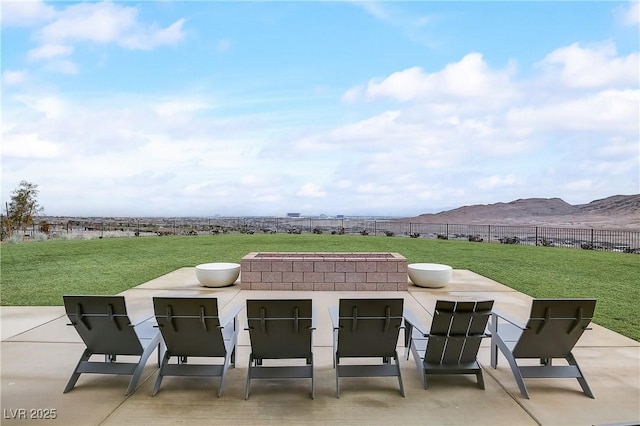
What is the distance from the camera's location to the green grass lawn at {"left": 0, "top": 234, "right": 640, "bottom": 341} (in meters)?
7.87

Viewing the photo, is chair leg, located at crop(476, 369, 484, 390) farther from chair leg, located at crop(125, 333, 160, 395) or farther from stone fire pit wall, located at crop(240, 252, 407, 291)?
stone fire pit wall, located at crop(240, 252, 407, 291)

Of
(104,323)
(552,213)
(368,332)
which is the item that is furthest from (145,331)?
(552,213)

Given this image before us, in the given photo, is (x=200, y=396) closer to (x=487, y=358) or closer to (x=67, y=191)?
(x=487, y=358)

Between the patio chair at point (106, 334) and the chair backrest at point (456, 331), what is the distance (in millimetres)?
2645

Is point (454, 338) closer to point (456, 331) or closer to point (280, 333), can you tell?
point (456, 331)

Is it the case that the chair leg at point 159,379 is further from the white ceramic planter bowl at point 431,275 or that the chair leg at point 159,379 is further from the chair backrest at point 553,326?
the white ceramic planter bowl at point 431,275

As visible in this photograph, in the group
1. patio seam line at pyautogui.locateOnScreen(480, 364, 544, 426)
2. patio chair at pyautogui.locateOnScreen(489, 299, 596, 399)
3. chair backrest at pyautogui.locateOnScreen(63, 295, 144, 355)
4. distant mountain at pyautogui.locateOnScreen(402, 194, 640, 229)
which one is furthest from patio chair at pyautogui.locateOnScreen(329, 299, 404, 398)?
distant mountain at pyautogui.locateOnScreen(402, 194, 640, 229)

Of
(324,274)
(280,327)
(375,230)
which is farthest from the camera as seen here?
(375,230)

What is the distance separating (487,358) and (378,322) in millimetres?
1848

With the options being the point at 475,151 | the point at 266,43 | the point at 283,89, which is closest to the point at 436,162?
the point at 475,151

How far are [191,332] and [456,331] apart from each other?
→ 2381mm

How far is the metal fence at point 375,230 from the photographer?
19484mm

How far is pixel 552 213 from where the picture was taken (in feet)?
188

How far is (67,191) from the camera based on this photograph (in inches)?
883
